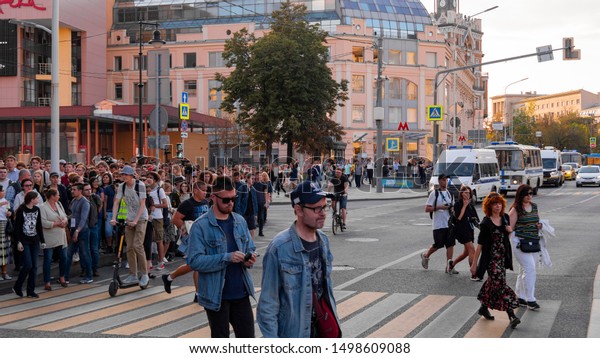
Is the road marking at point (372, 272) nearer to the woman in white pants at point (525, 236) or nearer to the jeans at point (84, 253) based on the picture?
the woman in white pants at point (525, 236)

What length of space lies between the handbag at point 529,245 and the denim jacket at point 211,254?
5.27m

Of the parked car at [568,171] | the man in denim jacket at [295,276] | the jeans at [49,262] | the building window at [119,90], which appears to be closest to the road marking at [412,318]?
the man in denim jacket at [295,276]

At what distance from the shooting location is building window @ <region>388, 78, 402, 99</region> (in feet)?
274

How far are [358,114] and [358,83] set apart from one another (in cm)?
316

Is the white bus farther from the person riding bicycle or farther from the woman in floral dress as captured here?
the woman in floral dress

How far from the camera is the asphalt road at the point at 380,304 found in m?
9.62

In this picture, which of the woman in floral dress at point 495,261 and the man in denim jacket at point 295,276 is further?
the woman in floral dress at point 495,261

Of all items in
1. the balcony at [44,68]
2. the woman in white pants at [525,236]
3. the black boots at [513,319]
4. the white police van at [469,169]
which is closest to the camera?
the black boots at [513,319]

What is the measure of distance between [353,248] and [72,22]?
61197mm

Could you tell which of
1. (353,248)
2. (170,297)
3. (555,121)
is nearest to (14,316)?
(170,297)

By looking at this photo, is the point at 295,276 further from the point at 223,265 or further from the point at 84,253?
the point at 84,253

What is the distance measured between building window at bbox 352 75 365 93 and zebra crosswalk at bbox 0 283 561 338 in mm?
70224

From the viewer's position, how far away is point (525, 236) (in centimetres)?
1103
